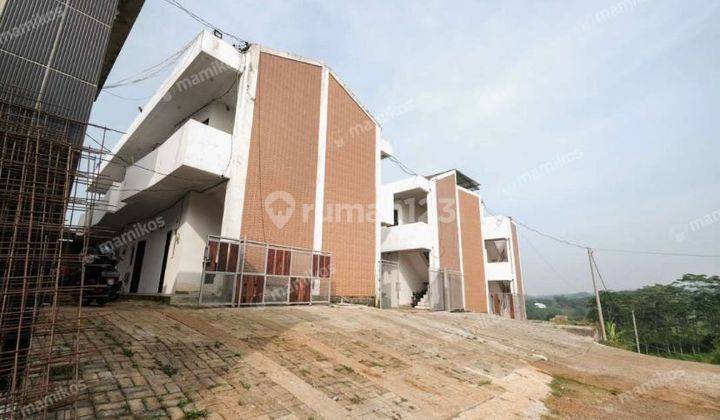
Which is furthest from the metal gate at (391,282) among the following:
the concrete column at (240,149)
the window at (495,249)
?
the window at (495,249)

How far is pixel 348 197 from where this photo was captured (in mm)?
15203

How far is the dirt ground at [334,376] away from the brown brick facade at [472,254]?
13924 mm

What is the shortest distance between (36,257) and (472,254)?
24.0m

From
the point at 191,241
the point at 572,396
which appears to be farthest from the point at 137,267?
the point at 572,396

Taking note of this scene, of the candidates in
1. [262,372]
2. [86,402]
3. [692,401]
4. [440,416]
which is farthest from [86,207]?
[692,401]

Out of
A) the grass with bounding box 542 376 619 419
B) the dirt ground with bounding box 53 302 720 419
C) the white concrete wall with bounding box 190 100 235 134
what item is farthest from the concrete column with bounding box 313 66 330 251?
the grass with bounding box 542 376 619 419

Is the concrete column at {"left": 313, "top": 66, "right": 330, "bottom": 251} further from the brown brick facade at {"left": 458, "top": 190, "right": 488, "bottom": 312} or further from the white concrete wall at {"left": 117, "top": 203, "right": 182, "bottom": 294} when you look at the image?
the brown brick facade at {"left": 458, "top": 190, "right": 488, "bottom": 312}

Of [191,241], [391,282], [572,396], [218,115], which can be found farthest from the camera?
[391,282]

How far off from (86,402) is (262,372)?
6.55ft

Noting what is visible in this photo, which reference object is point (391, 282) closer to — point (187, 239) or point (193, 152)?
point (187, 239)

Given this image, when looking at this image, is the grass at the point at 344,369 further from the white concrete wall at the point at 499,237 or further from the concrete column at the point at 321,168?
the white concrete wall at the point at 499,237

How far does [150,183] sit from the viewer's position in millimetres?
12242

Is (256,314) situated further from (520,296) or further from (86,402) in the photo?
(520,296)

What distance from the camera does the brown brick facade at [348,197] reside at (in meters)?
14.2
